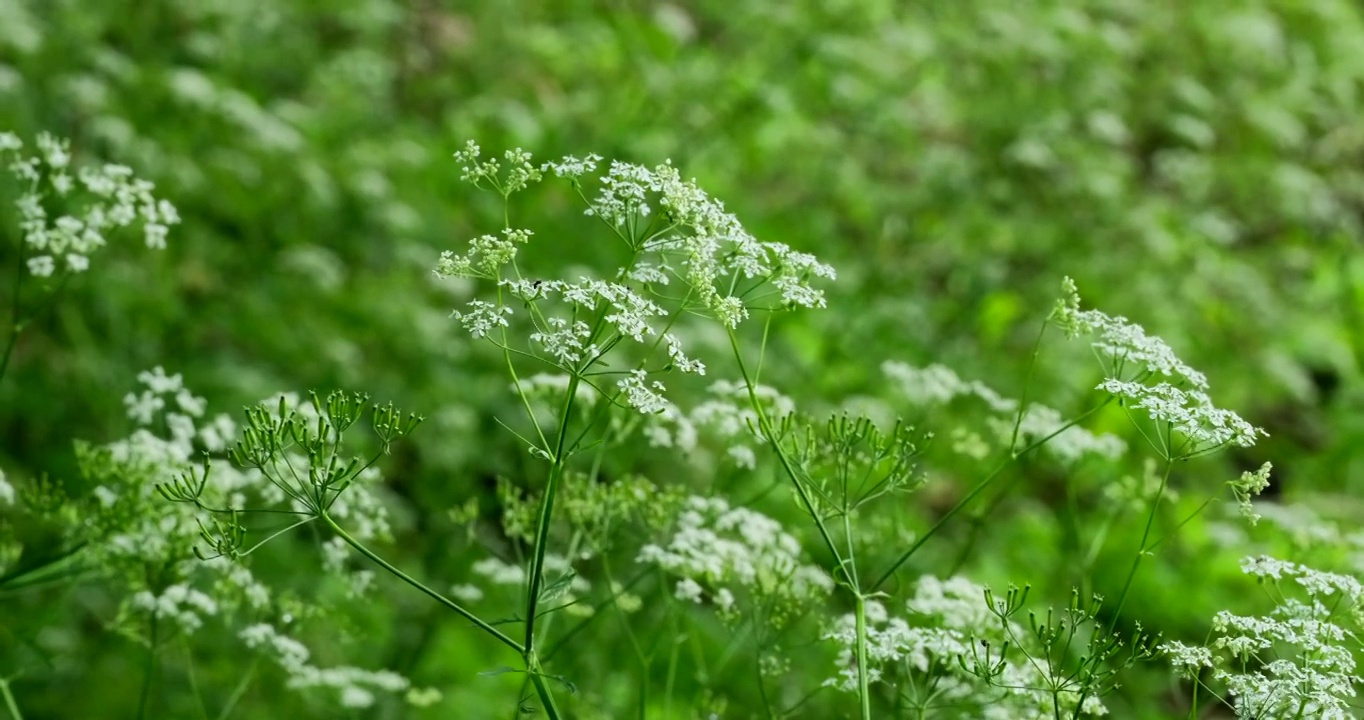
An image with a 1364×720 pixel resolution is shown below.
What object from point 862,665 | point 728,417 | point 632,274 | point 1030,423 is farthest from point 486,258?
point 1030,423

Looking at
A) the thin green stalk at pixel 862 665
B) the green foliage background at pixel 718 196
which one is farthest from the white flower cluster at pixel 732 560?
the green foliage background at pixel 718 196

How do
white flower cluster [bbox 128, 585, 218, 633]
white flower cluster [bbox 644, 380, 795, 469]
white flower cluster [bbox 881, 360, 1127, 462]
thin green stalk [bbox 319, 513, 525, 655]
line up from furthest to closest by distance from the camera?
1. white flower cluster [bbox 881, 360, 1127, 462]
2. white flower cluster [bbox 644, 380, 795, 469]
3. white flower cluster [bbox 128, 585, 218, 633]
4. thin green stalk [bbox 319, 513, 525, 655]

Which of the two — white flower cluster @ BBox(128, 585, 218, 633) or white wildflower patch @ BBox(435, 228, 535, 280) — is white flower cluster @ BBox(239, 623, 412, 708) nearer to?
white flower cluster @ BBox(128, 585, 218, 633)

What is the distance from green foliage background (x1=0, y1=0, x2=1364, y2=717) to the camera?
4.67 meters

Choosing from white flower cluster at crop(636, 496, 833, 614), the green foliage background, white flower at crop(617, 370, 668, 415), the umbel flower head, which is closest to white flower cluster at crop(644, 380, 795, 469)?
white flower cluster at crop(636, 496, 833, 614)

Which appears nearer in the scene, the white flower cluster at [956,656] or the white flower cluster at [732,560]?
the white flower cluster at [956,656]

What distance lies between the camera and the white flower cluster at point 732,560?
7.38 feet

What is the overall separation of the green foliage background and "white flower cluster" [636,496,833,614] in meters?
0.97

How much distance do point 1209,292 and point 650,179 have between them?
6.31m

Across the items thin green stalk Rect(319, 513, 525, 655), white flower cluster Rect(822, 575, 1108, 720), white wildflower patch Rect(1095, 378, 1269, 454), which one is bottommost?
thin green stalk Rect(319, 513, 525, 655)

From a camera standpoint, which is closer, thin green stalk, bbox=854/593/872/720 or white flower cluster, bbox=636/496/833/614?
thin green stalk, bbox=854/593/872/720

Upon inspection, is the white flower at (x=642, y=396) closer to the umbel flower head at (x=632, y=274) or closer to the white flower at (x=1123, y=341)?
the umbel flower head at (x=632, y=274)

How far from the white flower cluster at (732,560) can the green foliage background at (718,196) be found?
97 cm

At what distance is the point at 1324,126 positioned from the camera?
28.7 feet
